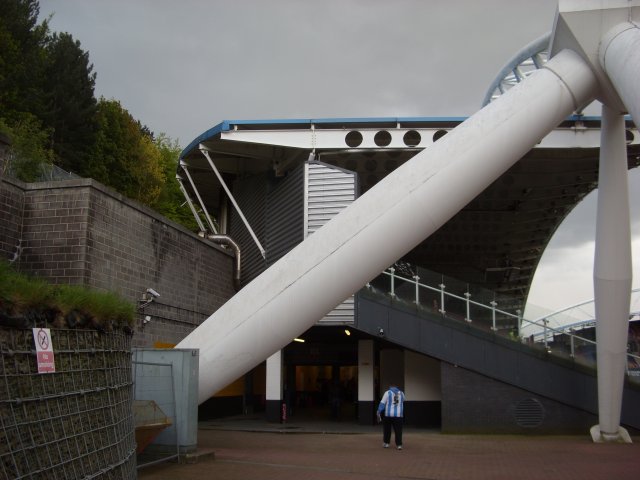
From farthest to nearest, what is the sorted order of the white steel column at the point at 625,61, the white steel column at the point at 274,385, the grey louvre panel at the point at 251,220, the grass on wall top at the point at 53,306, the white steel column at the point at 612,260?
the grey louvre panel at the point at 251,220, the white steel column at the point at 274,385, the white steel column at the point at 612,260, the white steel column at the point at 625,61, the grass on wall top at the point at 53,306

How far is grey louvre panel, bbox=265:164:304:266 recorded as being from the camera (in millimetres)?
22172

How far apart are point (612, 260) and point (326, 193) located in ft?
30.1

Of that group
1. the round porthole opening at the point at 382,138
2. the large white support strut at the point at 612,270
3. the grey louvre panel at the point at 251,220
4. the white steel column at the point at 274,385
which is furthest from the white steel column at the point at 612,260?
the grey louvre panel at the point at 251,220

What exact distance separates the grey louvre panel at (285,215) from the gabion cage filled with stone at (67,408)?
13.7 metres

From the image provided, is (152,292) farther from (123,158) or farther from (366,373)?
(123,158)

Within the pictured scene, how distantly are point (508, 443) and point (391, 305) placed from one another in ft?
16.7

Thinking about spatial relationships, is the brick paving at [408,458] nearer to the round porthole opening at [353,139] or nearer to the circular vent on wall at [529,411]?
the circular vent on wall at [529,411]

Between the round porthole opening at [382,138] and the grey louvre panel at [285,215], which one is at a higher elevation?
the round porthole opening at [382,138]

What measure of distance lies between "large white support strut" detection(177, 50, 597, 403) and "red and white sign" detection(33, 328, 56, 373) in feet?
Result: 18.8

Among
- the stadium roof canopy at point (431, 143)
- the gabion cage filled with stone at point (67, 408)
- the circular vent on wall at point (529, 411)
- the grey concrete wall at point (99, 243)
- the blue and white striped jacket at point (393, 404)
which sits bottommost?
the circular vent on wall at point (529, 411)

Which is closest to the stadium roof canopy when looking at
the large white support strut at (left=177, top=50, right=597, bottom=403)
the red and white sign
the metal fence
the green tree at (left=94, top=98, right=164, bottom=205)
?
the large white support strut at (left=177, top=50, right=597, bottom=403)

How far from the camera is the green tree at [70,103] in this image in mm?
42156

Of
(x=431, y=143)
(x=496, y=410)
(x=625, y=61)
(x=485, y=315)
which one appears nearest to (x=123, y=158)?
(x=431, y=143)

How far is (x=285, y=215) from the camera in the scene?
23.4 m
